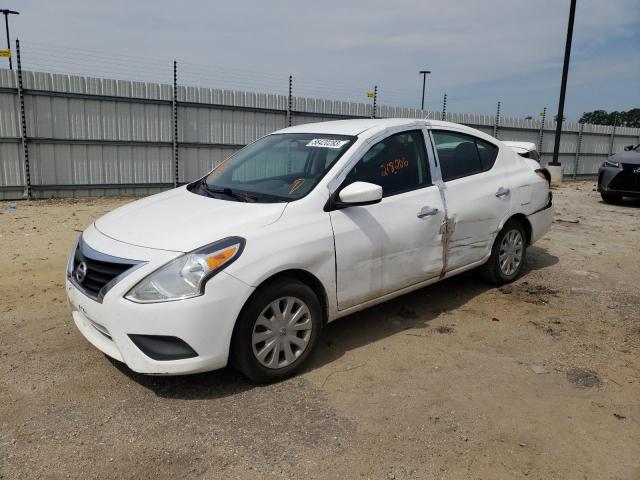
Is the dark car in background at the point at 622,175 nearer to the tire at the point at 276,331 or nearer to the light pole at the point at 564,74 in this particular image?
the light pole at the point at 564,74

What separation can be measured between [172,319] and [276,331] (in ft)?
2.21

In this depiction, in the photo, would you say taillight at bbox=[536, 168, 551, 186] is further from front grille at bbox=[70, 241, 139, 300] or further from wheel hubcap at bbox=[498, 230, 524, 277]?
front grille at bbox=[70, 241, 139, 300]

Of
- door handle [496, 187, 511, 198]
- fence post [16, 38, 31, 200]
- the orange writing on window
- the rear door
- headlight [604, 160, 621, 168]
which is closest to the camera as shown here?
the orange writing on window

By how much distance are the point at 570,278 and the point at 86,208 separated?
818cm

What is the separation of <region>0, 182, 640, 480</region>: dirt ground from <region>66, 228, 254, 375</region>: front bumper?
29 cm

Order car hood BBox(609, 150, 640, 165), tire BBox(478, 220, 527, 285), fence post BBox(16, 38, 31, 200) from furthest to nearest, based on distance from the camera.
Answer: car hood BBox(609, 150, 640, 165)
fence post BBox(16, 38, 31, 200)
tire BBox(478, 220, 527, 285)

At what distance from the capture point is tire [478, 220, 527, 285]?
5188mm

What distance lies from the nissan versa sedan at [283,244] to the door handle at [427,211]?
12 mm

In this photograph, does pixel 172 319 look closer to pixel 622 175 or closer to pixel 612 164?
pixel 622 175

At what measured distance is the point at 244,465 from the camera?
2604 mm

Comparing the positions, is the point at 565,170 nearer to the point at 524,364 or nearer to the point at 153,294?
the point at 524,364

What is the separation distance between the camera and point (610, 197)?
40.9 feet

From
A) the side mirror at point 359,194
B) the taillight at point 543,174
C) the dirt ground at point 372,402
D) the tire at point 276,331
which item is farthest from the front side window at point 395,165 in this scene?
the taillight at point 543,174

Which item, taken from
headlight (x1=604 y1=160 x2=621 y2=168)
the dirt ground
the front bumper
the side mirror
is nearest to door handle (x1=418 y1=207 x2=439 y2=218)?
the side mirror
